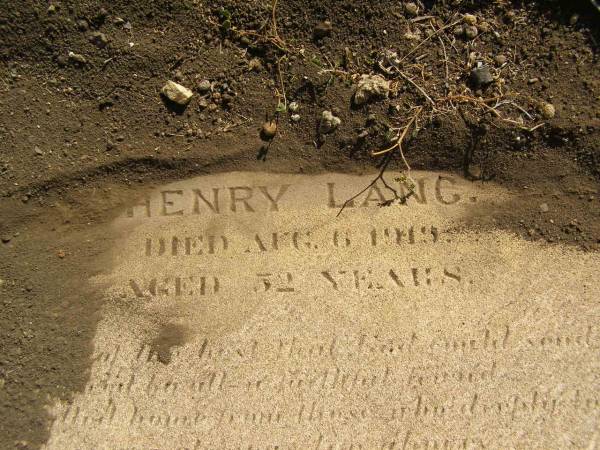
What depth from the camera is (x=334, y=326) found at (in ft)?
6.37

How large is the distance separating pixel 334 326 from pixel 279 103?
0.99 metres

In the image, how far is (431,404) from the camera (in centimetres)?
190

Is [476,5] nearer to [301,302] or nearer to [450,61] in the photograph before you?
[450,61]

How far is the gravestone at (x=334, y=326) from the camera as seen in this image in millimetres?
1891

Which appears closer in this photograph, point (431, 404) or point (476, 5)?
point (431, 404)

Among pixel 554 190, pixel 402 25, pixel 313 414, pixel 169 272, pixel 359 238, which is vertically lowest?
pixel 313 414

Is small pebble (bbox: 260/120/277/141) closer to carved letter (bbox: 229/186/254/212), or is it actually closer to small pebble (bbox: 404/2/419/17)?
carved letter (bbox: 229/186/254/212)

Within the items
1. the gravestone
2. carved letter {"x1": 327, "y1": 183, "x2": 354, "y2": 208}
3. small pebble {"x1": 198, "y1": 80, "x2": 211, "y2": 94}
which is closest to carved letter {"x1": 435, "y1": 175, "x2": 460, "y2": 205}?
the gravestone

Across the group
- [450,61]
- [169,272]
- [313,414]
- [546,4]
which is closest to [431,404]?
[313,414]

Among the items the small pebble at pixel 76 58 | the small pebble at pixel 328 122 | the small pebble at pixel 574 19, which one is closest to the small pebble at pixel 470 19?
the small pebble at pixel 574 19

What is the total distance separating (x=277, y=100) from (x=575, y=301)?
1.52 meters

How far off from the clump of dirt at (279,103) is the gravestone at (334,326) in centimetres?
11

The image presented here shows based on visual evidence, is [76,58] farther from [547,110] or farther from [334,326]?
[547,110]

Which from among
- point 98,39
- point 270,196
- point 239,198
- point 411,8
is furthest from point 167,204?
point 411,8
